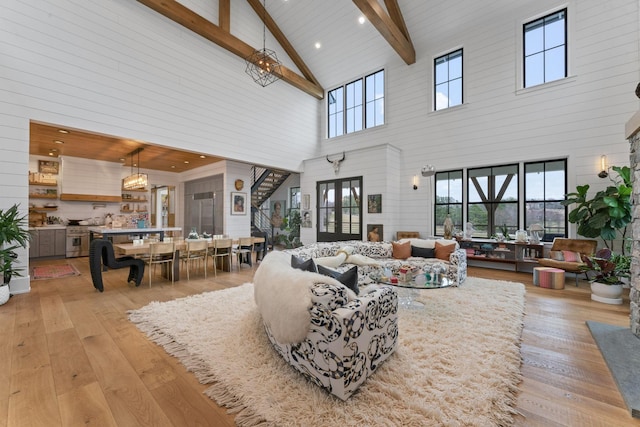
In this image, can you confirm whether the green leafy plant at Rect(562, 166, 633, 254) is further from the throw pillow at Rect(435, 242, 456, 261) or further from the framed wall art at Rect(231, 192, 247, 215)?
the framed wall art at Rect(231, 192, 247, 215)

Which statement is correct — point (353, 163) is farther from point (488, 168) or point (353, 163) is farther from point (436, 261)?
point (436, 261)

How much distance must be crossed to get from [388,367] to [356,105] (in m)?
8.30

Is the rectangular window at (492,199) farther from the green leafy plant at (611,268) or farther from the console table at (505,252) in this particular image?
the green leafy plant at (611,268)

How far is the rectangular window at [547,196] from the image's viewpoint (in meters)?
5.62

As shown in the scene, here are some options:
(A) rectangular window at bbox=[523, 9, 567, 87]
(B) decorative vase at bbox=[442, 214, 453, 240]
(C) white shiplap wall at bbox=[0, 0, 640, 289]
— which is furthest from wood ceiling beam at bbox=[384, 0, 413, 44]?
(B) decorative vase at bbox=[442, 214, 453, 240]

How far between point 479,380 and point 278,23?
970 cm

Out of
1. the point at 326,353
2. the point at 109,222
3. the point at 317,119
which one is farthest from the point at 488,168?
the point at 109,222

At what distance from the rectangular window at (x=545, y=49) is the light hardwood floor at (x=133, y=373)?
4.74m

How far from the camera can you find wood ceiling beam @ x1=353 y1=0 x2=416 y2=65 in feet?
18.7

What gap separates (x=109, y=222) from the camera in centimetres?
852

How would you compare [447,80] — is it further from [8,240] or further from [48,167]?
[48,167]

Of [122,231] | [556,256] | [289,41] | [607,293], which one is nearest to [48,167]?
A: [122,231]

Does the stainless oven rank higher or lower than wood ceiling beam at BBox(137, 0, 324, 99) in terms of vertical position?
lower

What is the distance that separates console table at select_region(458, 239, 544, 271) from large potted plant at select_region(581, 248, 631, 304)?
1.30m
